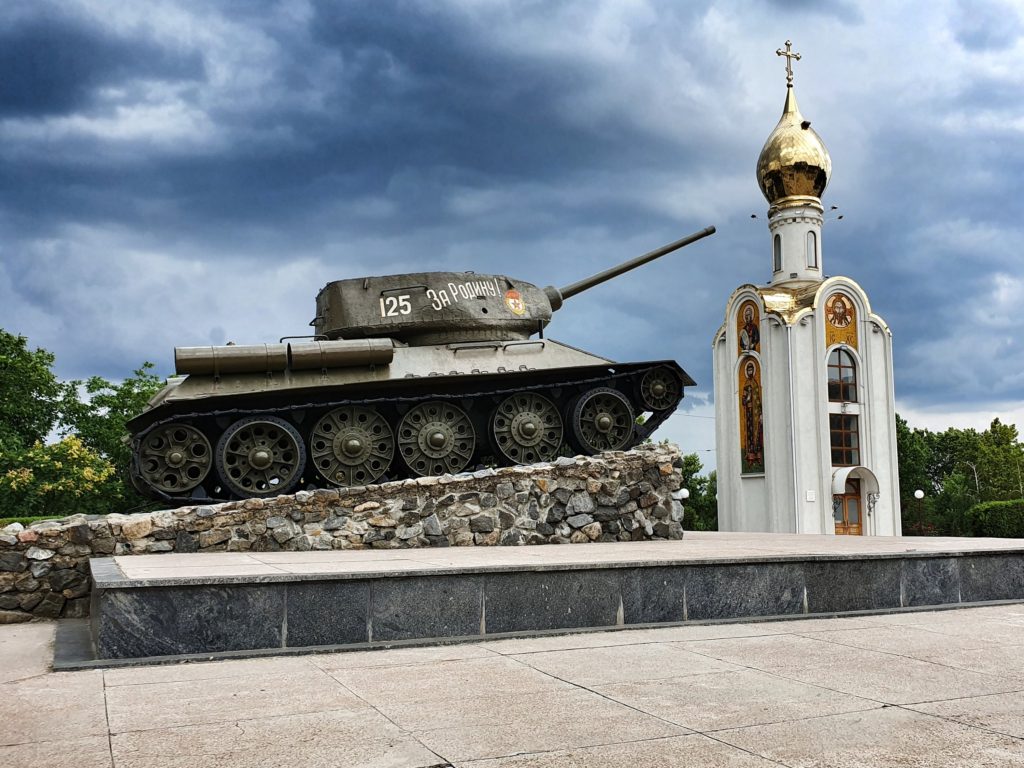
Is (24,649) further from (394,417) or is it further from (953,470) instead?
(953,470)

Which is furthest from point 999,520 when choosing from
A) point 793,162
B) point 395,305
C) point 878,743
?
point 878,743

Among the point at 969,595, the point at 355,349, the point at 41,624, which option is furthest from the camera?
the point at 355,349

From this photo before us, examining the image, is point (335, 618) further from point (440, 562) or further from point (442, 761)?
point (442, 761)

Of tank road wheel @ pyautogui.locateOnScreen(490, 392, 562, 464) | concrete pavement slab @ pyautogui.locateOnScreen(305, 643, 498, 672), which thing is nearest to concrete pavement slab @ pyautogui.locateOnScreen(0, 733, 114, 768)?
concrete pavement slab @ pyautogui.locateOnScreen(305, 643, 498, 672)

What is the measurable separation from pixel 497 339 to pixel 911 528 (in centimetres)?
3892

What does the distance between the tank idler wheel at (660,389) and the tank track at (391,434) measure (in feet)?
0.05

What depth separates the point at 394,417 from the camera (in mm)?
15633

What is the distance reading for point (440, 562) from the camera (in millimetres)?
9414

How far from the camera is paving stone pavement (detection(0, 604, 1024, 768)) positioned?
15.8 feet

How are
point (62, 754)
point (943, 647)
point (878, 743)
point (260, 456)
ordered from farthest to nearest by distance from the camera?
point (260, 456) → point (943, 647) → point (878, 743) → point (62, 754)

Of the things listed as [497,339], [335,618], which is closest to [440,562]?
[335,618]

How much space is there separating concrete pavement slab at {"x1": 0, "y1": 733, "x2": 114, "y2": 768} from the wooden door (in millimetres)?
36280

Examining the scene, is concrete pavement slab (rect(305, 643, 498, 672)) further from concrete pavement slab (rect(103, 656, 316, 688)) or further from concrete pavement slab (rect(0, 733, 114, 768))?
concrete pavement slab (rect(0, 733, 114, 768))

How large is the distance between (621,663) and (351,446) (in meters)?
8.58
